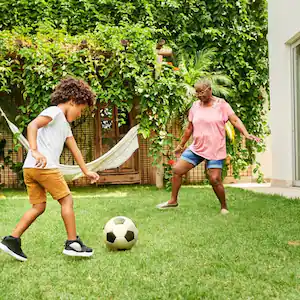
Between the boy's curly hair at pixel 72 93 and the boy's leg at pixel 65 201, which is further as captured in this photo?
the boy's curly hair at pixel 72 93

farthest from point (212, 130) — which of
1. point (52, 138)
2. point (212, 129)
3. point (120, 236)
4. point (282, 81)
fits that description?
point (282, 81)

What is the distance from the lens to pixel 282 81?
23.6 ft

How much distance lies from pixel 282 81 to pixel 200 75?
1.35m

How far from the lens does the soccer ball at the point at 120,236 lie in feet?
9.67

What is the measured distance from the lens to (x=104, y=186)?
8.18 metres

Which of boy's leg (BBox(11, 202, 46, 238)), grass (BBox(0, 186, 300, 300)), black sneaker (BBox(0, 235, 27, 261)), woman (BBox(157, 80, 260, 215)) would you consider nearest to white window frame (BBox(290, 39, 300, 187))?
grass (BBox(0, 186, 300, 300))

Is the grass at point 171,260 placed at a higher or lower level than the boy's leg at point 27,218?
lower

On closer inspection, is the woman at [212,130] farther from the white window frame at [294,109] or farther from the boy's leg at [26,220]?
the white window frame at [294,109]

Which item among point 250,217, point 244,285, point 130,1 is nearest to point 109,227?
point 244,285

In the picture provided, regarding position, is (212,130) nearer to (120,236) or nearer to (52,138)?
(120,236)

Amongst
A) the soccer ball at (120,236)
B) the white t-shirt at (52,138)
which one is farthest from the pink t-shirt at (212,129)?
the white t-shirt at (52,138)

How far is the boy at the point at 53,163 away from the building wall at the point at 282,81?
4695 millimetres

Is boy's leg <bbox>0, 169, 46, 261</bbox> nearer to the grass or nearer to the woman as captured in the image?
the grass

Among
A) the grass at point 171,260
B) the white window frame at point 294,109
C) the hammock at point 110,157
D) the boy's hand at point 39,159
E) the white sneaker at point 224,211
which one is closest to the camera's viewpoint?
the grass at point 171,260
